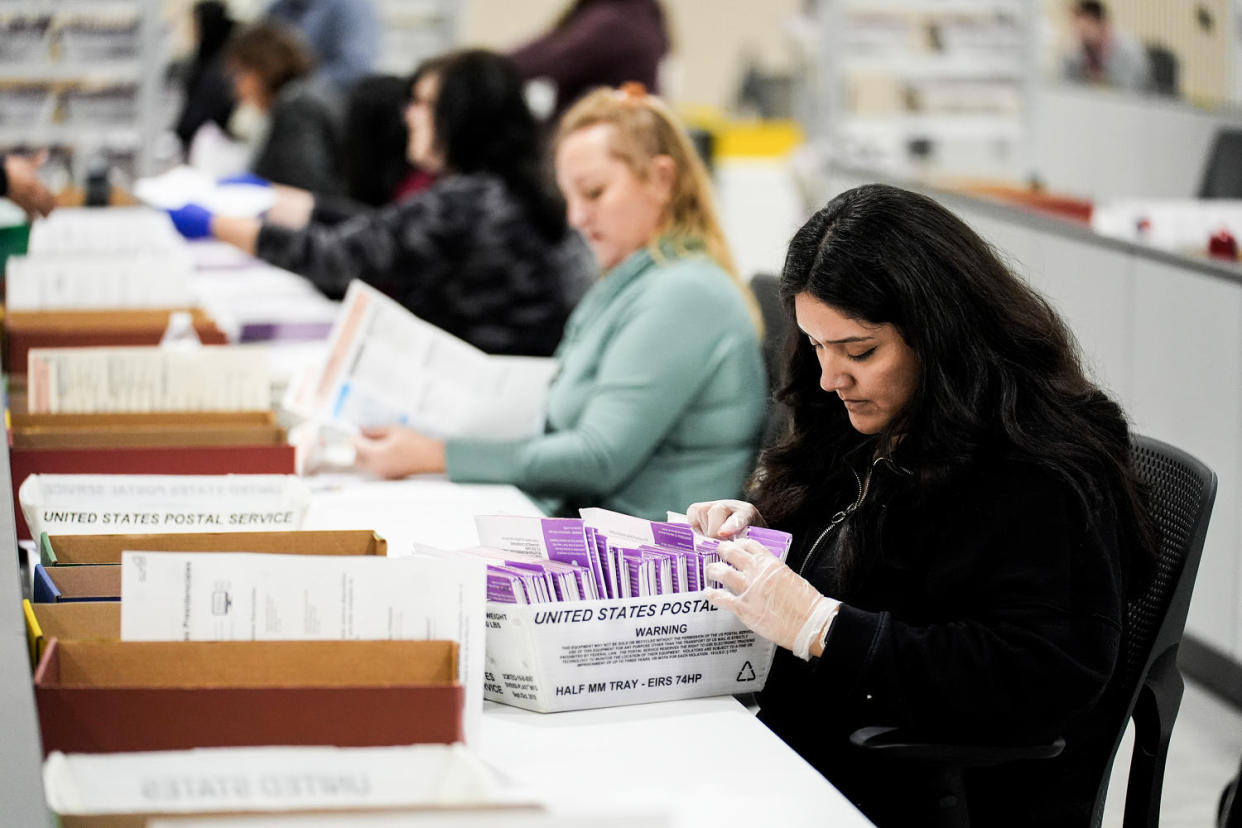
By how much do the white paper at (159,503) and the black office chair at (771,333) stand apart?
830 millimetres

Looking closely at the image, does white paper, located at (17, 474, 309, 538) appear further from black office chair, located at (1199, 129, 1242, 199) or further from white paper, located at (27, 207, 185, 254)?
black office chair, located at (1199, 129, 1242, 199)

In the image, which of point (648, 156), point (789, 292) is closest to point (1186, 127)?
point (648, 156)

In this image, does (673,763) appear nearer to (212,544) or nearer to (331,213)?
(212,544)

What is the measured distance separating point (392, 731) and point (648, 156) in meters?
1.68

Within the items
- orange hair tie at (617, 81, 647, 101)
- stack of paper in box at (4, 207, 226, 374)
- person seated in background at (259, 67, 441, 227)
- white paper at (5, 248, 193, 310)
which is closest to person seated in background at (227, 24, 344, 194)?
person seated in background at (259, 67, 441, 227)

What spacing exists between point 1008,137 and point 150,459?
589 centimetres

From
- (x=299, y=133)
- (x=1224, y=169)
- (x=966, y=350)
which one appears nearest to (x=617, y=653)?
(x=966, y=350)

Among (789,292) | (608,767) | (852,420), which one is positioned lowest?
(608,767)

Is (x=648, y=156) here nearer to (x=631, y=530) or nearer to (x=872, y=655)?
(x=631, y=530)

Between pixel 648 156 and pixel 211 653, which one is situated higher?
pixel 648 156

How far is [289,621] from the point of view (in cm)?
141

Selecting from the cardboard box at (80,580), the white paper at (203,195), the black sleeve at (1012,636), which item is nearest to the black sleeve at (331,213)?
the white paper at (203,195)

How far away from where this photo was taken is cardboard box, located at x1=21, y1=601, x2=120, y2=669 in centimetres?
155

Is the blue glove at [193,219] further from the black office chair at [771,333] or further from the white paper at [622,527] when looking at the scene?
the white paper at [622,527]
